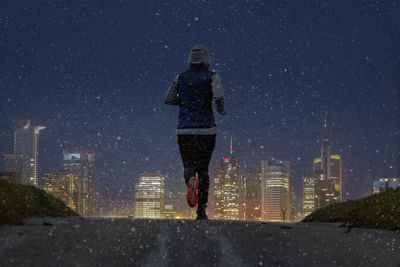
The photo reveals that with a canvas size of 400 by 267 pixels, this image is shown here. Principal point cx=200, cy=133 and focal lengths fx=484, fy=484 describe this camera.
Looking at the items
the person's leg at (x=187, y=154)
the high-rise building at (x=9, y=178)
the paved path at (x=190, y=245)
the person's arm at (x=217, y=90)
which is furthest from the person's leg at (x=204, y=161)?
the high-rise building at (x=9, y=178)

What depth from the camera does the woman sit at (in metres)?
7.48

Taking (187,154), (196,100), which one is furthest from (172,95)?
(187,154)

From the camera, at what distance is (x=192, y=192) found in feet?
23.7

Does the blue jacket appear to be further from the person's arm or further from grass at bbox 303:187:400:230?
grass at bbox 303:187:400:230

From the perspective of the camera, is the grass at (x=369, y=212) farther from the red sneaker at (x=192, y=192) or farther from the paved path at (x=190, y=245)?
the red sneaker at (x=192, y=192)

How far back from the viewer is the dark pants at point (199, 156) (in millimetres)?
7492

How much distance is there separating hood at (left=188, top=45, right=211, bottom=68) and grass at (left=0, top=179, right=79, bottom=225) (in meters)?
3.43

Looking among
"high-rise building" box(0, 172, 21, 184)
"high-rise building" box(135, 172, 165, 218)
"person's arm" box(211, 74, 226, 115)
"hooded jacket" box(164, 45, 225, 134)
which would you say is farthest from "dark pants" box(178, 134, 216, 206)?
"high-rise building" box(135, 172, 165, 218)

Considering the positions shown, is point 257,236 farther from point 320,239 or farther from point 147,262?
point 147,262

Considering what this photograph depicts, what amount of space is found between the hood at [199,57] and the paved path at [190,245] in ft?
8.66

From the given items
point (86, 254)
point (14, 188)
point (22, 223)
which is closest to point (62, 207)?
point (14, 188)

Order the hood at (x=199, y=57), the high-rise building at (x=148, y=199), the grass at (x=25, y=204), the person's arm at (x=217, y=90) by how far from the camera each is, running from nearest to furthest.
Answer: the grass at (x=25, y=204) < the person's arm at (x=217, y=90) < the hood at (x=199, y=57) < the high-rise building at (x=148, y=199)

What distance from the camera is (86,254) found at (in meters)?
4.74

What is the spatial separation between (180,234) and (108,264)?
1.27 metres
